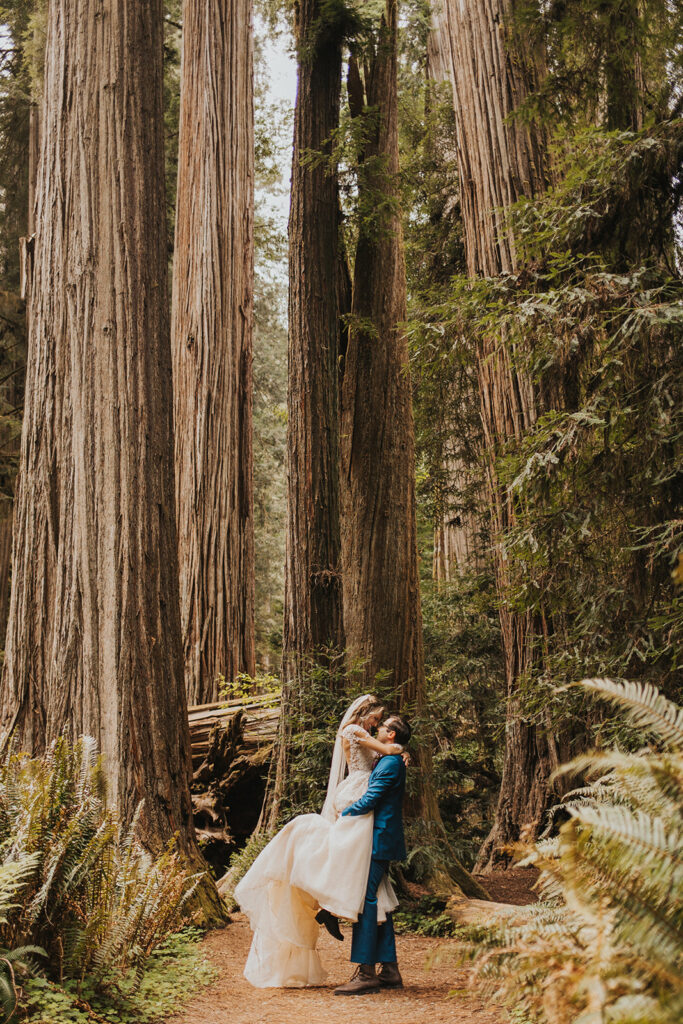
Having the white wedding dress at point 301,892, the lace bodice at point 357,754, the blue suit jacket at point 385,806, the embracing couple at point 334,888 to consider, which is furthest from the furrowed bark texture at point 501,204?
the white wedding dress at point 301,892

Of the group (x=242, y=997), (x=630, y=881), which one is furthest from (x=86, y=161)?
(x=630, y=881)

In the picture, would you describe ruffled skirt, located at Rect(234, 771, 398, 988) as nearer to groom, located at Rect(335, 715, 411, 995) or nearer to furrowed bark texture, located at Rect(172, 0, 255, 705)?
groom, located at Rect(335, 715, 411, 995)

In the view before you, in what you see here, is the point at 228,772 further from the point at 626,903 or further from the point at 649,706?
the point at 626,903

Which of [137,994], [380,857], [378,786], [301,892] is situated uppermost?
[378,786]

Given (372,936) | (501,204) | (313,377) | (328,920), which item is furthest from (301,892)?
(501,204)

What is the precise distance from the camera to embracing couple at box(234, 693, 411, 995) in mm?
5180

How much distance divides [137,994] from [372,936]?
57.3 inches

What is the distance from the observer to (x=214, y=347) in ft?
39.3

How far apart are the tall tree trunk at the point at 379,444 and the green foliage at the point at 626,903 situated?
284 inches

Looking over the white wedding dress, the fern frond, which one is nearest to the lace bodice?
the white wedding dress

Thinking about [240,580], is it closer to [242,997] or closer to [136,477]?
[136,477]

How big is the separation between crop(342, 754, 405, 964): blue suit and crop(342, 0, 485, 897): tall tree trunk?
3916 millimetres

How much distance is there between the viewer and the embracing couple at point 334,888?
518 cm

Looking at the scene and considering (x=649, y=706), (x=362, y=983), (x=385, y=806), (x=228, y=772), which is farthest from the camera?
(x=228, y=772)
